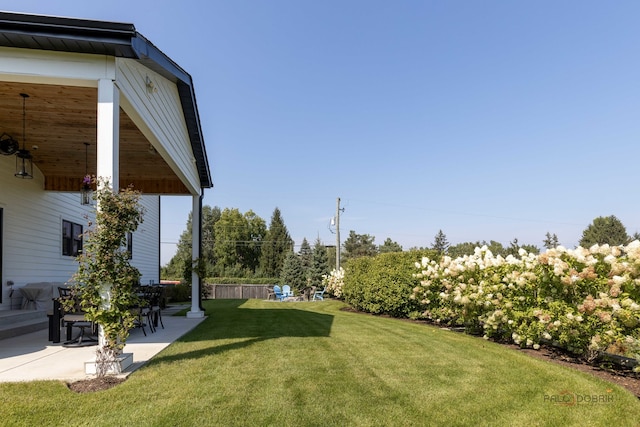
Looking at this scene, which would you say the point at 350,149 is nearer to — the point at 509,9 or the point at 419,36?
the point at 419,36

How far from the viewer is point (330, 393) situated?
11.9 feet

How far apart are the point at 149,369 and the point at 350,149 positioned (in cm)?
A: 1637

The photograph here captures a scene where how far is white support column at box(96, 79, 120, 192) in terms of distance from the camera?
4109 millimetres

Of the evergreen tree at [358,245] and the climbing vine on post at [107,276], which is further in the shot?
the evergreen tree at [358,245]

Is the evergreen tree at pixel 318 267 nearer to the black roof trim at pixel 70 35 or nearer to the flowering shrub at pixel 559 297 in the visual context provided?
the flowering shrub at pixel 559 297

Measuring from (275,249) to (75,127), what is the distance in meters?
38.6

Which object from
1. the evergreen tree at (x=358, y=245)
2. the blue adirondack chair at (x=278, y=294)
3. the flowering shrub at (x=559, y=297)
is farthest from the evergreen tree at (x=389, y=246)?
the flowering shrub at (x=559, y=297)

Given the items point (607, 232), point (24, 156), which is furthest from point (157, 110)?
point (607, 232)

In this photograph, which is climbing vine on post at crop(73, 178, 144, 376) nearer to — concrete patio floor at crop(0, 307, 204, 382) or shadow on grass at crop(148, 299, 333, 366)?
concrete patio floor at crop(0, 307, 204, 382)

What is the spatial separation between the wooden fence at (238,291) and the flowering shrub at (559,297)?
1975cm

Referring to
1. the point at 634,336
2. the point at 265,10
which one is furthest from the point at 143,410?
the point at 265,10

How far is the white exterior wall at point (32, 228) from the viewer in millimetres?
8250

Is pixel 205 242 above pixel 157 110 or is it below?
below

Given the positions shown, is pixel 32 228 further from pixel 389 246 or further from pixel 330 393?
pixel 389 246
